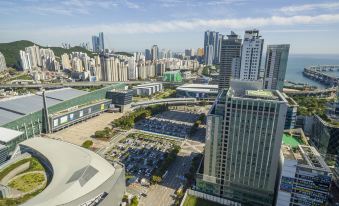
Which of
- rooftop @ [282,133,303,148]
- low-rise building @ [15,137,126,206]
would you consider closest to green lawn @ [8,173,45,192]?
low-rise building @ [15,137,126,206]

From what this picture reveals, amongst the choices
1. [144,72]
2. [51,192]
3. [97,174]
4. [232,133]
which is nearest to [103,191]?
[97,174]

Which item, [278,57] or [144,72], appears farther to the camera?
[144,72]

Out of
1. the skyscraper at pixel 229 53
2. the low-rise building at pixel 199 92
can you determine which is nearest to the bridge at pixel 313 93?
the low-rise building at pixel 199 92

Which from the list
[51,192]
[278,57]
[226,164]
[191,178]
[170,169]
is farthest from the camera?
[278,57]

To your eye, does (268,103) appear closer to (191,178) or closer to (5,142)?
(191,178)

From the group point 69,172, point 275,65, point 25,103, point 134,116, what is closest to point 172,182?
point 69,172

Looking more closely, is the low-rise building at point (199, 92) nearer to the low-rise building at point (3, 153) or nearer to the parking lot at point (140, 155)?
the parking lot at point (140, 155)

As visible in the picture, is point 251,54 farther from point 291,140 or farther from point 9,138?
point 9,138
